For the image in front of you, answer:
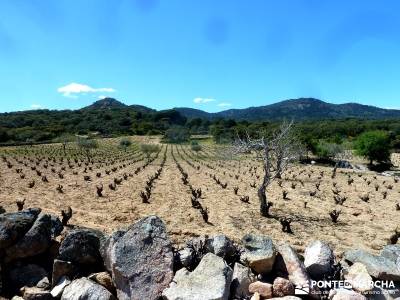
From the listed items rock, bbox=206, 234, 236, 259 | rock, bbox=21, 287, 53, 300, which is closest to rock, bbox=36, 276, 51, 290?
rock, bbox=21, 287, 53, 300

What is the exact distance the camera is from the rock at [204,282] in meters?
6.07

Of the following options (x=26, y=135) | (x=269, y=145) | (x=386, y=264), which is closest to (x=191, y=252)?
(x=386, y=264)

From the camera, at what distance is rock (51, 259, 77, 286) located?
717cm

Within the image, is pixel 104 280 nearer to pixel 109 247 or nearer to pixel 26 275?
pixel 109 247

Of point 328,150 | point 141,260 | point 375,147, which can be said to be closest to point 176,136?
point 328,150

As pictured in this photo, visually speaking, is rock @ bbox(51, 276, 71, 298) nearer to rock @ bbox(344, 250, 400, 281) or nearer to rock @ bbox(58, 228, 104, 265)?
rock @ bbox(58, 228, 104, 265)

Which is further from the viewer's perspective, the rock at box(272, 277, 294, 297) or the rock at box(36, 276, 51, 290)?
the rock at box(36, 276, 51, 290)

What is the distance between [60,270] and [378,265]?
552 cm

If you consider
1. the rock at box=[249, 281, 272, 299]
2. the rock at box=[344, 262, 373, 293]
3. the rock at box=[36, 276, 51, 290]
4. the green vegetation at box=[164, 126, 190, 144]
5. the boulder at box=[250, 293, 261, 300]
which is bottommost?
the rock at box=[36, 276, 51, 290]

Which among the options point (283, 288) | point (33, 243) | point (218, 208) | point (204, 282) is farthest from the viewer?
point (218, 208)

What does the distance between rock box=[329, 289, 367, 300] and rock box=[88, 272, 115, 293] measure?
3694 mm

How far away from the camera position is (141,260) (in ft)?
22.2

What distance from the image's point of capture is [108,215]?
1444 centimetres

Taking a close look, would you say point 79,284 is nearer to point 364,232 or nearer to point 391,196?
point 364,232
